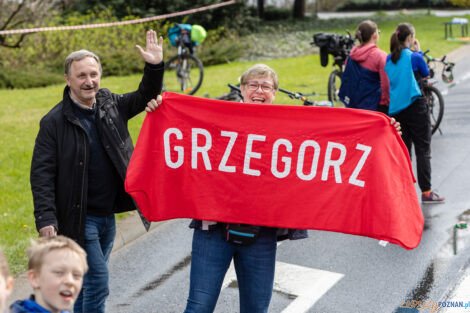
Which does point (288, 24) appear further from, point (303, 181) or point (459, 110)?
point (303, 181)

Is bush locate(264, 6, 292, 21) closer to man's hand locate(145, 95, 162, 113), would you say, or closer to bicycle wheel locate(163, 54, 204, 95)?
bicycle wheel locate(163, 54, 204, 95)

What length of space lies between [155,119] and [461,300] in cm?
287

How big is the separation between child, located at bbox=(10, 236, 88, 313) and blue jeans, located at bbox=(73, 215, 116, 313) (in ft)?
4.49

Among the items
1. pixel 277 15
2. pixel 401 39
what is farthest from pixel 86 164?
pixel 277 15

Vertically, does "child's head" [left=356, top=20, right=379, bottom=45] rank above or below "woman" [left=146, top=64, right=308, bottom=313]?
above

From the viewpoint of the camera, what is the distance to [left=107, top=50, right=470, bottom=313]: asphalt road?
5598 mm

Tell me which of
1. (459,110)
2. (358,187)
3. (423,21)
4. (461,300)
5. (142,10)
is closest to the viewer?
(358,187)

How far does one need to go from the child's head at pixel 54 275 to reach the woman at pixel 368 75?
572cm

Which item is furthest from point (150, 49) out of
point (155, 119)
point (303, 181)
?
point (303, 181)

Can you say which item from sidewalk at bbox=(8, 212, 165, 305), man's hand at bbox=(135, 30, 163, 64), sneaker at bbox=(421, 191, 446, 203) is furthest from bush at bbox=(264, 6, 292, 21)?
man's hand at bbox=(135, 30, 163, 64)

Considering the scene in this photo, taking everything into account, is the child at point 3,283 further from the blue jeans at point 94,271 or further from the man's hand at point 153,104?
the man's hand at point 153,104

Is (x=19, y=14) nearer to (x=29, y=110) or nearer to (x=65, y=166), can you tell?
(x=29, y=110)

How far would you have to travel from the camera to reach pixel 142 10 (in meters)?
24.7

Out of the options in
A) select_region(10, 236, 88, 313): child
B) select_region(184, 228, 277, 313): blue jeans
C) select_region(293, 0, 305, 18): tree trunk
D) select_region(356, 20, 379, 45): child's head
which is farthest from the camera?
select_region(293, 0, 305, 18): tree trunk
